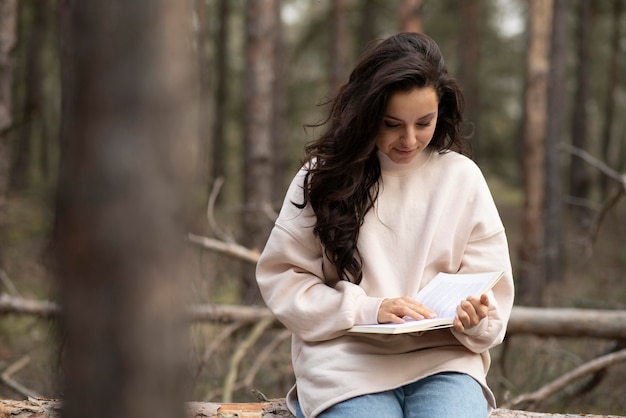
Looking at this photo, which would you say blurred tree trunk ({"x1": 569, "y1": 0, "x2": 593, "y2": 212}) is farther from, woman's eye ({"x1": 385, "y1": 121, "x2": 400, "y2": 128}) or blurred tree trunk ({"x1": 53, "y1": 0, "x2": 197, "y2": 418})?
blurred tree trunk ({"x1": 53, "y1": 0, "x2": 197, "y2": 418})

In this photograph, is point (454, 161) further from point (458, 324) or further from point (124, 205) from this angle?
point (124, 205)

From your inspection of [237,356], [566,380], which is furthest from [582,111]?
[237,356]

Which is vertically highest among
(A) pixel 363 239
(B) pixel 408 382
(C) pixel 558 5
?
(C) pixel 558 5

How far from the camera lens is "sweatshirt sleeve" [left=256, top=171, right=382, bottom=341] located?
2564mm

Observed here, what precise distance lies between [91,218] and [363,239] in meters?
1.69

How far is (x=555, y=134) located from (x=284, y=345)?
8035 mm

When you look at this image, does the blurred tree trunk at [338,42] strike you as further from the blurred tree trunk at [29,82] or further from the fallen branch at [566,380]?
the fallen branch at [566,380]

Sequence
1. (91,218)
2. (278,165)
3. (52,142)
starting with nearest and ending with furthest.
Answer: (91,218) < (278,165) < (52,142)

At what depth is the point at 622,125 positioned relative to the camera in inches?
950

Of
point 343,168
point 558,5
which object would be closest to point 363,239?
point 343,168

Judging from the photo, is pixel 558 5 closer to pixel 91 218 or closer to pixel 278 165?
pixel 278 165

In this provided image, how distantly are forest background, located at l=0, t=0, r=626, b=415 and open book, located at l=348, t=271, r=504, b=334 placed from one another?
0.61m

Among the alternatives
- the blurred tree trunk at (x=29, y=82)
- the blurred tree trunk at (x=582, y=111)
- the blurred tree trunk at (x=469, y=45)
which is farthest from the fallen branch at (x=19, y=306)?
the blurred tree trunk at (x=582, y=111)

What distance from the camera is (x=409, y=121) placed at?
2.57m
